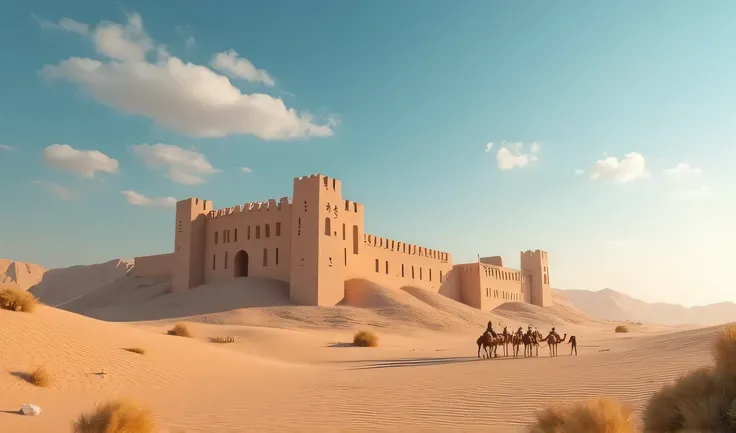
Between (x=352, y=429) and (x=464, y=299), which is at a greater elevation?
(x=464, y=299)

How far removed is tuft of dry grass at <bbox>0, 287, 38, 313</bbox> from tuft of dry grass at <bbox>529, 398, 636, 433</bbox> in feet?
44.5

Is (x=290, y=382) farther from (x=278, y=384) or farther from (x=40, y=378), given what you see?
(x=40, y=378)

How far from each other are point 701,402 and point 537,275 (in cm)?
6755

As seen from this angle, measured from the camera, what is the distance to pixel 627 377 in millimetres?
11398

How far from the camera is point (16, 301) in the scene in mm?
14852

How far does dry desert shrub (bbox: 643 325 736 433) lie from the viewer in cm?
620

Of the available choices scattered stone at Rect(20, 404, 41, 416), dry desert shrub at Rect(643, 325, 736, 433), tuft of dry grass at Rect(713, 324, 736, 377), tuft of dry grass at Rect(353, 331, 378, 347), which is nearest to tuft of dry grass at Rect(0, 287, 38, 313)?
scattered stone at Rect(20, 404, 41, 416)

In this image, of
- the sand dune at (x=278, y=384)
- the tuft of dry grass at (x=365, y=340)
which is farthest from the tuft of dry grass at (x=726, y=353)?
the tuft of dry grass at (x=365, y=340)

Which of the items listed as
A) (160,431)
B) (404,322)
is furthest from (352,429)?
(404,322)

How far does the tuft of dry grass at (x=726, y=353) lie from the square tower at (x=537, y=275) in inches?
2534

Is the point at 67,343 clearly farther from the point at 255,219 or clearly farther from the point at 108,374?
the point at 255,219

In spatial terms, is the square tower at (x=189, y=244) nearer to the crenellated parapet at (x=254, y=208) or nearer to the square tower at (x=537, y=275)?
the crenellated parapet at (x=254, y=208)

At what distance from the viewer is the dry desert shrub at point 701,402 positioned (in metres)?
6.20

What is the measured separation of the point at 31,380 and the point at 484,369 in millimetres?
10540
